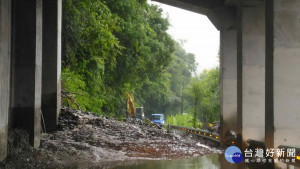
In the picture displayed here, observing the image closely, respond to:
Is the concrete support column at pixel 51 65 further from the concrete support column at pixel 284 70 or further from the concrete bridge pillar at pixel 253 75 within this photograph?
the concrete support column at pixel 284 70

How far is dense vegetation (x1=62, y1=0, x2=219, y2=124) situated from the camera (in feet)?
71.2

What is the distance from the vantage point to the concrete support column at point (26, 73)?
12.3 meters

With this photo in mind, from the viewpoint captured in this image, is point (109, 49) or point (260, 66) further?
point (109, 49)

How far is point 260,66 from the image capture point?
15.7 m

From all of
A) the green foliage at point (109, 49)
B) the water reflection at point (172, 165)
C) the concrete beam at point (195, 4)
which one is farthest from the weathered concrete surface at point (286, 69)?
the green foliage at point (109, 49)

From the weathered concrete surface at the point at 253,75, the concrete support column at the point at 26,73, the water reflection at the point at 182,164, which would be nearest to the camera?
the water reflection at the point at 182,164

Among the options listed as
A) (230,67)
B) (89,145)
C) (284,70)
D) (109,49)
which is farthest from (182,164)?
(109,49)

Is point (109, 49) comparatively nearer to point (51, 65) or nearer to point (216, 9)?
point (216, 9)

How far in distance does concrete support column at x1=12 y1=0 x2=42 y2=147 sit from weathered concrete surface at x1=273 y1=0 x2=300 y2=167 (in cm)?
731

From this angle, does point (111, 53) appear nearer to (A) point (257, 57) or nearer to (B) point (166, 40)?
(B) point (166, 40)

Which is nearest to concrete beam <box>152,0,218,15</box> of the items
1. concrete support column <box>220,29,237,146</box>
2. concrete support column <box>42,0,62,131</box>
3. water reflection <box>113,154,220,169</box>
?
concrete support column <box>220,29,237,146</box>

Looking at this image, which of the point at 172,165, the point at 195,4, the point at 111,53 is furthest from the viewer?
the point at 111,53

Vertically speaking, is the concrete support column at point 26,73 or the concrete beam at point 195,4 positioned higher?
the concrete beam at point 195,4

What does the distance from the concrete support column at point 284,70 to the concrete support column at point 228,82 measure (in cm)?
826
